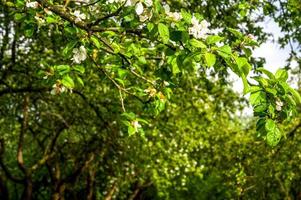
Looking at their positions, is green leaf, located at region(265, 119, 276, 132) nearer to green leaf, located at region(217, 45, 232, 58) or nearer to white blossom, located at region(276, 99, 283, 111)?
white blossom, located at region(276, 99, 283, 111)

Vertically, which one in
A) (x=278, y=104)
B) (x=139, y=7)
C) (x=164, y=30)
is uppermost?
(x=139, y=7)

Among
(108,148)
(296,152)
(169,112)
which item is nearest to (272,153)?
(296,152)

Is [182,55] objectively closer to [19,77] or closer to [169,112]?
[19,77]

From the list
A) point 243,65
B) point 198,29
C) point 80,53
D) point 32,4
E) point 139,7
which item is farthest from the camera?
point 32,4

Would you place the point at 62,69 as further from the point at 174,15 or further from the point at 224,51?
the point at 224,51

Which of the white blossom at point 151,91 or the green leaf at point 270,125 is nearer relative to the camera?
the green leaf at point 270,125

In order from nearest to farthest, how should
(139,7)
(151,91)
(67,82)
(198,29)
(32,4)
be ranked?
1. (139,7)
2. (198,29)
3. (32,4)
4. (67,82)
5. (151,91)

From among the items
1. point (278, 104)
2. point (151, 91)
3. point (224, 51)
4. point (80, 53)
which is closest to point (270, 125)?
point (278, 104)

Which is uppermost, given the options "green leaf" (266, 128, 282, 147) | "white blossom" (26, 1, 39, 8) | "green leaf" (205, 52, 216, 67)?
Answer: "white blossom" (26, 1, 39, 8)

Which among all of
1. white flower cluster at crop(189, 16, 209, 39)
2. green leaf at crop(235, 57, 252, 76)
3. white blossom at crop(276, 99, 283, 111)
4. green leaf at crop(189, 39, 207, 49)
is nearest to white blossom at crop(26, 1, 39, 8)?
white flower cluster at crop(189, 16, 209, 39)

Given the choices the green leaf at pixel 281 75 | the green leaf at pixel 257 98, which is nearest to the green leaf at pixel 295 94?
the green leaf at pixel 281 75

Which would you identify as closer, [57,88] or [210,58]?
[210,58]

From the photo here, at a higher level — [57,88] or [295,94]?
[57,88]

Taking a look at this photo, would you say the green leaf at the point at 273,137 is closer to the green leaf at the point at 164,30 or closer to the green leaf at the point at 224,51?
the green leaf at the point at 224,51
